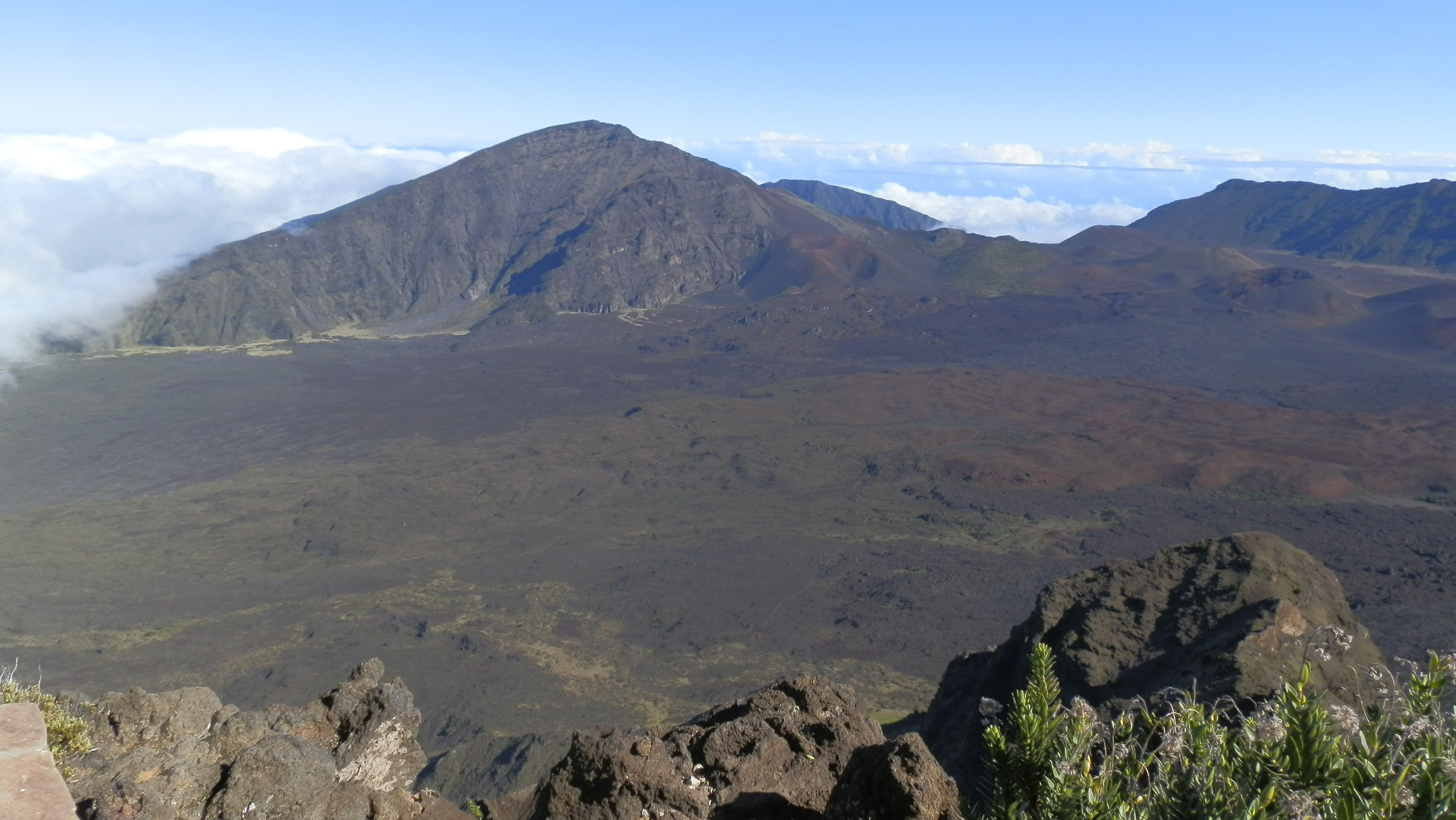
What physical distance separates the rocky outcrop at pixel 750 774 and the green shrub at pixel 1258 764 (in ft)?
3.34

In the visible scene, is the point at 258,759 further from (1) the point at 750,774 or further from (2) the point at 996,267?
(2) the point at 996,267

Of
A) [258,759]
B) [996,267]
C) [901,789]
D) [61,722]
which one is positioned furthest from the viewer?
[996,267]

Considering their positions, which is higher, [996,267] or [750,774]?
[750,774]

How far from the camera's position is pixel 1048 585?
16719 millimetres

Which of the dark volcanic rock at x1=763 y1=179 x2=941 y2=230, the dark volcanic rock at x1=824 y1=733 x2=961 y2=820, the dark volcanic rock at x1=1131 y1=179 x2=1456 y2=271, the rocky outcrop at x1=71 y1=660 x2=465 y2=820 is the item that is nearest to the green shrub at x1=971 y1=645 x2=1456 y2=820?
the dark volcanic rock at x1=824 y1=733 x2=961 y2=820

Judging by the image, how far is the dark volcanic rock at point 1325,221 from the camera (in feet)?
374

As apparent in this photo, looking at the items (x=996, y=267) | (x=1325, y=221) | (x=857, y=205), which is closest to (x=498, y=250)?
(x=996, y=267)

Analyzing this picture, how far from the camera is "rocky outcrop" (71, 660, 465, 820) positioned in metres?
6.76

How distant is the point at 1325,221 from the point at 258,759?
15005 cm

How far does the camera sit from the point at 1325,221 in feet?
425

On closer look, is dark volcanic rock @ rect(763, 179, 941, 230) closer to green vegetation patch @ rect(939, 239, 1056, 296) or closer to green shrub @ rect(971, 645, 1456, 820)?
green vegetation patch @ rect(939, 239, 1056, 296)

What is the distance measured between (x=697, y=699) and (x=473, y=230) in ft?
275

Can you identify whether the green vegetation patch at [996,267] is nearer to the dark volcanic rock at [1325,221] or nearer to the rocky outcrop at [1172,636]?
the dark volcanic rock at [1325,221]

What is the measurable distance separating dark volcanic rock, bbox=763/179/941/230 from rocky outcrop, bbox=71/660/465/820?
158 meters
